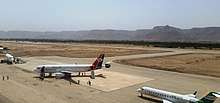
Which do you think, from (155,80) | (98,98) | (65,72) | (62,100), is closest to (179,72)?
(155,80)

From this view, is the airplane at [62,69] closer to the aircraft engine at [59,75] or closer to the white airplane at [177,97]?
the aircraft engine at [59,75]

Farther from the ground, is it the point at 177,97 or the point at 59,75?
the point at 177,97

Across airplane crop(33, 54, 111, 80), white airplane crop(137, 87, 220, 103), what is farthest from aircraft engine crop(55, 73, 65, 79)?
white airplane crop(137, 87, 220, 103)

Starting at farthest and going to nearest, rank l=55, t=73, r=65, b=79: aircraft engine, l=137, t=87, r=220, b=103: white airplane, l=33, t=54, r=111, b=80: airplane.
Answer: l=33, t=54, r=111, b=80: airplane < l=55, t=73, r=65, b=79: aircraft engine < l=137, t=87, r=220, b=103: white airplane

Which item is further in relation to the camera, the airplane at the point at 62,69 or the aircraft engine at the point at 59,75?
the airplane at the point at 62,69

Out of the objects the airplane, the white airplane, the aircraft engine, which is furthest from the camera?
the airplane

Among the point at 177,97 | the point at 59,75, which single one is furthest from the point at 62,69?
the point at 177,97

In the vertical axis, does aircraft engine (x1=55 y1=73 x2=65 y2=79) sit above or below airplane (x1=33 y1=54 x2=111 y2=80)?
below

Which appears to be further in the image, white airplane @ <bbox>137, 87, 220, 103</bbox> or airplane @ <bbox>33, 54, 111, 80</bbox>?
airplane @ <bbox>33, 54, 111, 80</bbox>

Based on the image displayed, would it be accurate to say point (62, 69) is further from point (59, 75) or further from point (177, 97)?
point (177, 97)

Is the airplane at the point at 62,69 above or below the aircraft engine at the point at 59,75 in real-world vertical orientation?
above

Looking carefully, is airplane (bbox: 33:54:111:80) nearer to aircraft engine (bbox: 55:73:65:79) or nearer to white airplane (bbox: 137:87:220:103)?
aircraft engine (bbox: 55:73:65:79)

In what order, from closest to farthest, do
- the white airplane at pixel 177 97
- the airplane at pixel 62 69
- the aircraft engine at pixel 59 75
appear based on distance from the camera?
the white airplane at pixel 177 97 < the aircraft engine at pixel 59 75 < the airplane at pixel 62 69

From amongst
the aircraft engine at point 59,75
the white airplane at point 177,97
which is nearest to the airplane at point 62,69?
the aircraft engine at point 59,75
